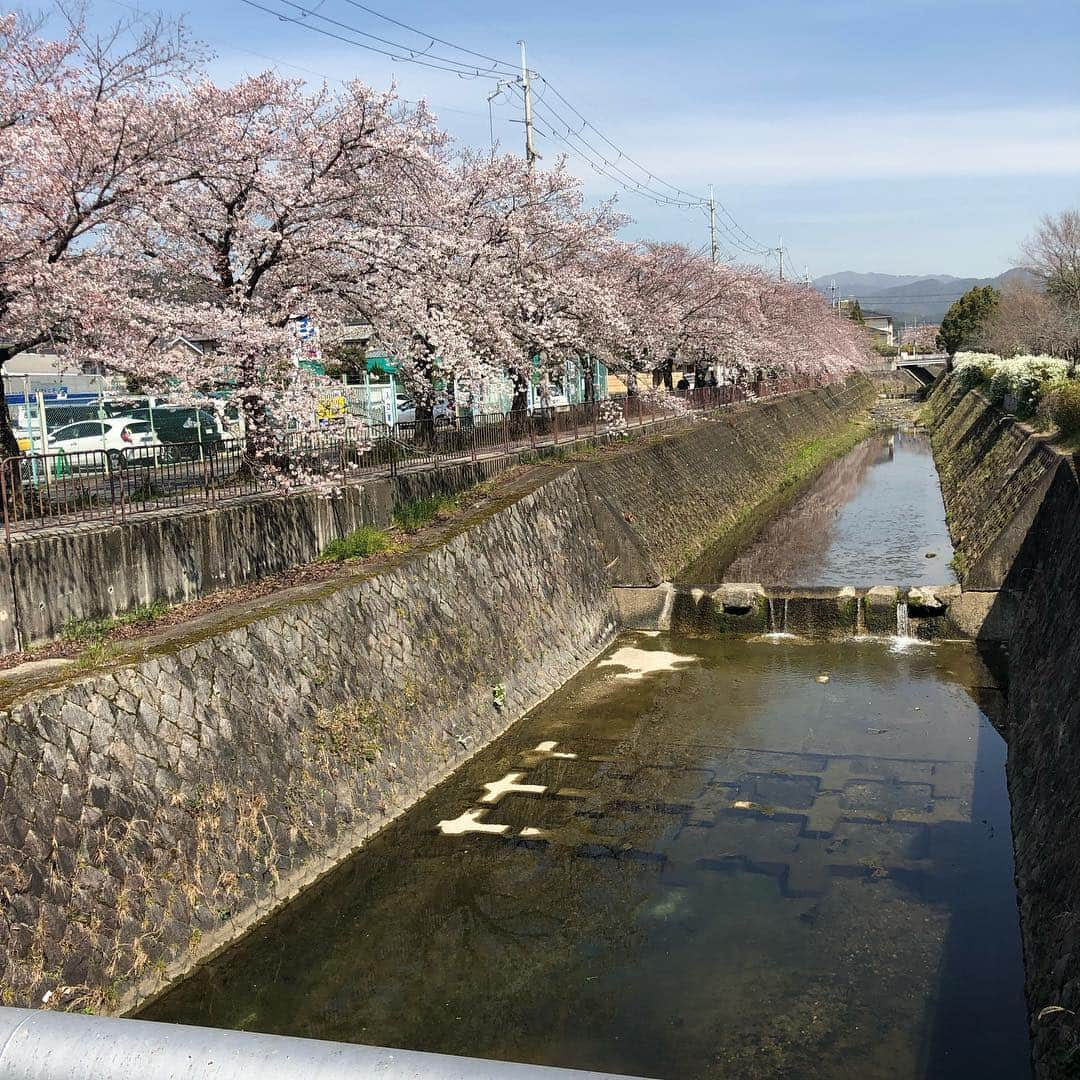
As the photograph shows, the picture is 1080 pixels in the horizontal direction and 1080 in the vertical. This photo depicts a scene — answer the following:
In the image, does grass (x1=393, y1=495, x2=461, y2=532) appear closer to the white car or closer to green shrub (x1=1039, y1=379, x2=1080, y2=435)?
the white car

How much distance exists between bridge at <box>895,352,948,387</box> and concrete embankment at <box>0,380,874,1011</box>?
343 feet

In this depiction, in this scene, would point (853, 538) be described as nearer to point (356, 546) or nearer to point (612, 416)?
point (612, 416)

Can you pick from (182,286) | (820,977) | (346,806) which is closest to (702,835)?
(820,977)

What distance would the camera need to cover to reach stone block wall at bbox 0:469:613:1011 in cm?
829

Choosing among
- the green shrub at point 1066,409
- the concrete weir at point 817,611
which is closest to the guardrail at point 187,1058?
the concrete weir at point 817,611

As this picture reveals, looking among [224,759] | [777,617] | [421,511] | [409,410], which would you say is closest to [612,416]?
[409,410]

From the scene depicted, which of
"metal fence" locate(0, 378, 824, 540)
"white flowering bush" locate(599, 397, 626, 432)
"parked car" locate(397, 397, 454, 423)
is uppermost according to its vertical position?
"parked car" locate(397, 397, 454, 423)

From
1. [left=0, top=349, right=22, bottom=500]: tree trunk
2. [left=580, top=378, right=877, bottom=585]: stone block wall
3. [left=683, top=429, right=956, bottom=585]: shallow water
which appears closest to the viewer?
[left=0, top=349, right=22, bottom=500]: tree trunk

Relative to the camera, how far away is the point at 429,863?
11727 millimetres

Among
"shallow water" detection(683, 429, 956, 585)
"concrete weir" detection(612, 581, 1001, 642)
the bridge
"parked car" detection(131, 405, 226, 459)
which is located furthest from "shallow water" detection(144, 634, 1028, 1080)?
the bridge

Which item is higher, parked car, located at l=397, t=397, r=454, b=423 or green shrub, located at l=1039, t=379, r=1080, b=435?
parked car, located at l=397, t=397, r=454, b=423

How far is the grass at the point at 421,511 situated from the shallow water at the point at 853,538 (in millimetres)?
9540

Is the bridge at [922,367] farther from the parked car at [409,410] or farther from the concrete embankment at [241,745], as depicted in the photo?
the concrete embankment at [241,745]

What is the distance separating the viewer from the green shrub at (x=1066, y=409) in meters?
24.3
